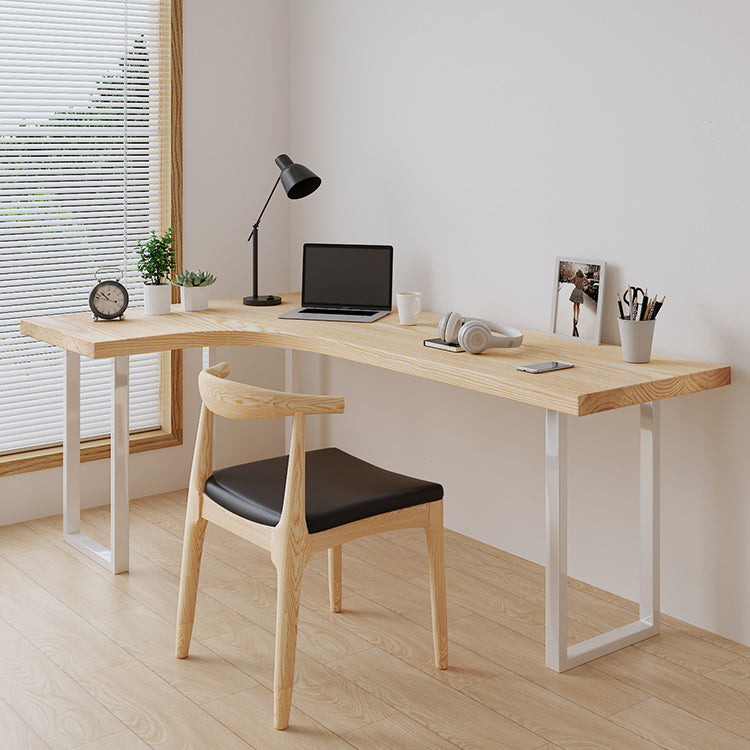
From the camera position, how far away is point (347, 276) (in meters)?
3.37

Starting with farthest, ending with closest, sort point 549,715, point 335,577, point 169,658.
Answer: point 335,577
point 169,658
point 549,715

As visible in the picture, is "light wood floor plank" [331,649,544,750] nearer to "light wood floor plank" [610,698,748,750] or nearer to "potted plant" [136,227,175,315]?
"light wood floor plank" [610,698,748,750]

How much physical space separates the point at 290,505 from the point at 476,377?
1.82 ft

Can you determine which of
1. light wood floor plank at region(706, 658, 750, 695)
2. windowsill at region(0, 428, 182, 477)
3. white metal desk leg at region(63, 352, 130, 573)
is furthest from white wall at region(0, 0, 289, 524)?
light wood floor plank at region(706, 658, 750, 695)

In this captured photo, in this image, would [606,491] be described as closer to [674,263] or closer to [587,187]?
[674,263]

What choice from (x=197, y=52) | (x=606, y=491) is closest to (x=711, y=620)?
(x=606, y=491)

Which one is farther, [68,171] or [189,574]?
[68,171]

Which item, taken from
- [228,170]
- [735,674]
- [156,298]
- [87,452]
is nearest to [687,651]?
[735,674]

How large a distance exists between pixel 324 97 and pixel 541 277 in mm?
1246

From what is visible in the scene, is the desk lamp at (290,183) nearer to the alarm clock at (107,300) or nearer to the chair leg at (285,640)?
the alarm clock at (107,300)

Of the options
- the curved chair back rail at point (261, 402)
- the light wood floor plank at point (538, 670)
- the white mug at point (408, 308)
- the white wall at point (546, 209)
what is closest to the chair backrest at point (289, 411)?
the curved chair back rail at point (261, 402)

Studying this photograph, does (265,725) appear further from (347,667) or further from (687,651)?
(687,651)

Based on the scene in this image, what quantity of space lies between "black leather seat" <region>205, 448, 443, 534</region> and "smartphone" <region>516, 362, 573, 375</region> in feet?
1.17

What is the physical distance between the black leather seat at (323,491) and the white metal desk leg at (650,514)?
1.83 ft
